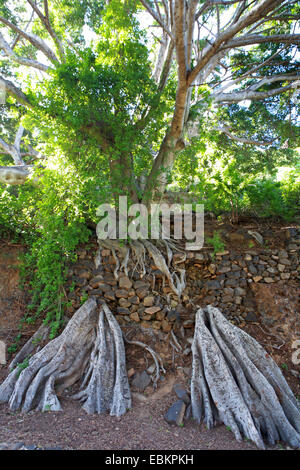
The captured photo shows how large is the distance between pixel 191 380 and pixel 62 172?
3.21 meters

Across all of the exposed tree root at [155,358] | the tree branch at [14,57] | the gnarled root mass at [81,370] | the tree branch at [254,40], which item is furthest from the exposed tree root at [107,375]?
the tree branch at [14,57]

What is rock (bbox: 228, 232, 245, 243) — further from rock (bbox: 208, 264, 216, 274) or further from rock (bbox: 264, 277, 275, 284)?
rock (bbox: 264, 277, 275, 284)

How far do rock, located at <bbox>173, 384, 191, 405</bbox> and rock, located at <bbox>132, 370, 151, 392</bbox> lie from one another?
351 millimetres

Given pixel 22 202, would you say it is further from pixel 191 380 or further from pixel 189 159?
pixel 191 380

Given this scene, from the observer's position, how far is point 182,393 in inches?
123

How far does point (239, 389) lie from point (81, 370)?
75.9 inches

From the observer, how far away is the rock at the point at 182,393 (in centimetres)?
306

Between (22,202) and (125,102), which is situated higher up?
(125,102)

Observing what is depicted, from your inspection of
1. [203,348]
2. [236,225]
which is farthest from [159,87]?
[203,348]

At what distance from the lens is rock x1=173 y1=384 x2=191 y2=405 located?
3.06 metres

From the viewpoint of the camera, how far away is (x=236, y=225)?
193 inches

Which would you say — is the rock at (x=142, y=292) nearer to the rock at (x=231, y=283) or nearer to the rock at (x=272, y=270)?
the rock at (x=231, y=283)

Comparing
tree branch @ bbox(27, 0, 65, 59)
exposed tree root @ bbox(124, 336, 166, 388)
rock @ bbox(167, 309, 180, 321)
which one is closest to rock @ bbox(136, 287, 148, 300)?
rock @ bbox(167, 309, 180, 321)
